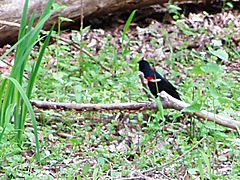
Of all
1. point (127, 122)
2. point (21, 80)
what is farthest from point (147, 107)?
point (21, 80)

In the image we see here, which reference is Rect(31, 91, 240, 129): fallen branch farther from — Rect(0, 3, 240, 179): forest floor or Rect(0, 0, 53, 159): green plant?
Rect(0, 0, 53, 159): green plant

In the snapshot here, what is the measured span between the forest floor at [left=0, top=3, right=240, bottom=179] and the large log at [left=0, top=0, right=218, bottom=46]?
23 cm

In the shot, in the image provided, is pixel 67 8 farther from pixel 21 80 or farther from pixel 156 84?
pixel 21 80

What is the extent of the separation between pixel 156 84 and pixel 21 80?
41.3 inches

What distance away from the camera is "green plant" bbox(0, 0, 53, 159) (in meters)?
3.10

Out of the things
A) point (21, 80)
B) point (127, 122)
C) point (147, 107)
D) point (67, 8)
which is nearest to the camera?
point (21, 80)

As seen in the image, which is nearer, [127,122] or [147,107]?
[147,107]

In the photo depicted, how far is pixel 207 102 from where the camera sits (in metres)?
4.11

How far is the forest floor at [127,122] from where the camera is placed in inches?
134

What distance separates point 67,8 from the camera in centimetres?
564

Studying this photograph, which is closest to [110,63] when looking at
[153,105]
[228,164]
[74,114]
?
[74,114]

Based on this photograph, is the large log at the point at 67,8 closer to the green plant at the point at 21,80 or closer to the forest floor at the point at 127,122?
the forest floor at the point at 127,122

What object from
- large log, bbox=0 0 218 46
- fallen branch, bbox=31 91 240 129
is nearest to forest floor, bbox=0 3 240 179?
fallen branch, bbox=31 91 240 129

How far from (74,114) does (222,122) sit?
1091mm
